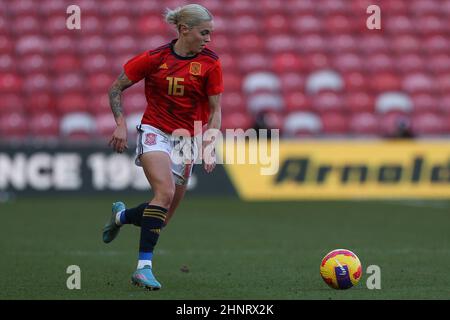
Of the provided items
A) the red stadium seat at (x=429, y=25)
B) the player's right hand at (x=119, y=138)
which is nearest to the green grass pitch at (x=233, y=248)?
the player's right hand at (x=119, y=138)

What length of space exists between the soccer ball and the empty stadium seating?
13.0 meters

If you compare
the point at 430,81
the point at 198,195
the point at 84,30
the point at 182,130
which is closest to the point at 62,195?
the point at 198,195

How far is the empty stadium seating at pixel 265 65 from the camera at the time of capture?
71.6ft

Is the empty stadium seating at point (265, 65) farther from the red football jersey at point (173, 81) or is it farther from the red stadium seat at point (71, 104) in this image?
the red football jersey at point (173, 81)

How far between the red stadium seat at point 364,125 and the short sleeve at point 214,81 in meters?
14.4

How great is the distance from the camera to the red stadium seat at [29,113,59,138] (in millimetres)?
21297

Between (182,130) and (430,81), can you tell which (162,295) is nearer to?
(182,130)

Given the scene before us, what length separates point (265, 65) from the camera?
23.3m

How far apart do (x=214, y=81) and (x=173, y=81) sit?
33cm

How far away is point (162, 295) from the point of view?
7395mm

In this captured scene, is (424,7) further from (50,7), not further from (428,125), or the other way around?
(50,7)

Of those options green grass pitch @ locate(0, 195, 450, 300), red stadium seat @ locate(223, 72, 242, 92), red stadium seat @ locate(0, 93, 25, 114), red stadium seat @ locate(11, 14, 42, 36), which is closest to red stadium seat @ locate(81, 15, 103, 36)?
red stadium seat @ locate(11, 14, 42, 36)

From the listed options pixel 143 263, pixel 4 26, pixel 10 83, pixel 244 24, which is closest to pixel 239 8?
pixel 244 24

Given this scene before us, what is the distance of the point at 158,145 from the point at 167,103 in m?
0.36
